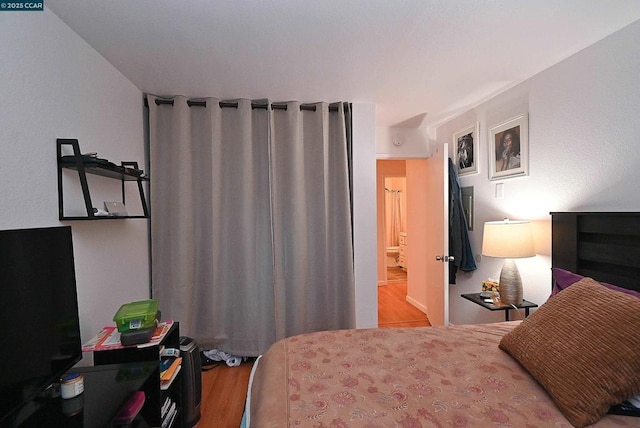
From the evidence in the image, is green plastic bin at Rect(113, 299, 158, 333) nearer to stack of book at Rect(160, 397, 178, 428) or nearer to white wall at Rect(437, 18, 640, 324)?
stack of book at Rect(160, 397, 178, 428)

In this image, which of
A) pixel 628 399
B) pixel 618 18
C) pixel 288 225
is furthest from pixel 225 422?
pixel 618 18

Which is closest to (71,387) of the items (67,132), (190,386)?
(190,386)

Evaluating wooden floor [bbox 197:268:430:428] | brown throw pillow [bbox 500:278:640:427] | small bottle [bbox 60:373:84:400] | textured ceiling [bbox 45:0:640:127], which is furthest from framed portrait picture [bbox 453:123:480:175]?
small bottle [bbox 60:373:84:400]

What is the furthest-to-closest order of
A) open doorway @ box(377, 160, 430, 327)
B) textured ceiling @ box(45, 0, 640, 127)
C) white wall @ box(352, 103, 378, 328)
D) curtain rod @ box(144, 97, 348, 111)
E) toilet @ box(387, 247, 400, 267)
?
1. toilet @ box(387, 247, 400, 267)
2. open doorway @ box(377, 160, 430, 327)
3. white wall @ box(352, 103, 378, 328)
4. curtain rod @ box(144, 97, 348, 111)
5. textured ceiling @ box(45, 0, 640, 127)

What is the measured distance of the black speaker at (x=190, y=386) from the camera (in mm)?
1904

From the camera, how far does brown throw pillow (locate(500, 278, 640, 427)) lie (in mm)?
978

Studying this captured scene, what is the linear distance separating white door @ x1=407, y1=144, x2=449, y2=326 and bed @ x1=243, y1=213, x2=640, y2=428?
48.5 inches

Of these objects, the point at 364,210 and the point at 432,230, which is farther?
the point at 432,230

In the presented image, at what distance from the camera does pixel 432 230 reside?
315 cm

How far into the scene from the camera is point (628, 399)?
1.03 metres

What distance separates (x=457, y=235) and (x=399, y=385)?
215 cm

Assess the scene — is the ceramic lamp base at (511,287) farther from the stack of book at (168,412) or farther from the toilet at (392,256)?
the toilet at (392,256)

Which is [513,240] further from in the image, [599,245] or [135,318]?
[135,318]

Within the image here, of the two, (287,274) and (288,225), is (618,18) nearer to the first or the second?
(288,225)
